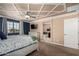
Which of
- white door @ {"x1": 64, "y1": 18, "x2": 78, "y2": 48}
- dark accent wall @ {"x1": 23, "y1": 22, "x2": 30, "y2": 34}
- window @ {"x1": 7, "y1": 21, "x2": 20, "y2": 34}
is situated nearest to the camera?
window @ {"x1": 7, "y1": 21, "x2": 20, "y2": 34}

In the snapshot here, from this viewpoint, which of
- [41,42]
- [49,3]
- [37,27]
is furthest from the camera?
[41,42]

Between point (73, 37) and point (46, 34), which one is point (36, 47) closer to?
point (46, 34)

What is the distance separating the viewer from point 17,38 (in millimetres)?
2582

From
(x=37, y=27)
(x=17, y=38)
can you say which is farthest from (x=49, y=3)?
(x=17, y=38)

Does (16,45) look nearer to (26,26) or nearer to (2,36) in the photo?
(2,36)

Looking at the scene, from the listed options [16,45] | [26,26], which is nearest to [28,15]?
[26,26]

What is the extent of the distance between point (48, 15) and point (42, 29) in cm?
48

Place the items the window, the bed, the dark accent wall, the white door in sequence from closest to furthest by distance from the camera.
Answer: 1. the bed
2. the window
3. the dark accent wall
4. the white door

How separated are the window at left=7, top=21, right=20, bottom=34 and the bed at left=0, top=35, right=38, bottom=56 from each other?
0.14 meters

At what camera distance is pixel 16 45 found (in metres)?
Answer: 2.48

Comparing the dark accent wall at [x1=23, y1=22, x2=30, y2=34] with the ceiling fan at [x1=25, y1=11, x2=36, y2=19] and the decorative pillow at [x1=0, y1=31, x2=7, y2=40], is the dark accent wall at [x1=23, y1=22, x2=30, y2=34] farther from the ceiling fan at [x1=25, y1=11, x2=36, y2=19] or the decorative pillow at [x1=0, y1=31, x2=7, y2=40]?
the decorative pillow at [x1=0, y1=31, x2=7, y2=40]

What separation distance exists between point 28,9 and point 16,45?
3.45ft

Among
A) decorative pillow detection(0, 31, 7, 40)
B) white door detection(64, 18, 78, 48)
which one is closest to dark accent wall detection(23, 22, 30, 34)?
decorative pillow detection(0, 31, 7, 40)

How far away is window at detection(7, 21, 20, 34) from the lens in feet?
8.09
